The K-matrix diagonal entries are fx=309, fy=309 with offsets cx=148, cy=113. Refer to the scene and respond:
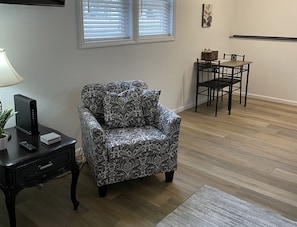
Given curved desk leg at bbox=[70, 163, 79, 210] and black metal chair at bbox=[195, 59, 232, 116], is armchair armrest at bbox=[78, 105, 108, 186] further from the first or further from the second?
black metal chair at bbox=[195, 59, 232, 116]

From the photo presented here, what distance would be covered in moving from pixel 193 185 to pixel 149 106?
807 mm

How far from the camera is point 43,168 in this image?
80.1 inches

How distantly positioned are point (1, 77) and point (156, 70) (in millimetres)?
2331

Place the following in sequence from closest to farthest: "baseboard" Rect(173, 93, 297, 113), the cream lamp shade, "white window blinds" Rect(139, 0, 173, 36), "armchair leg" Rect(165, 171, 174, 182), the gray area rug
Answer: the cream lamp shade → the gray area rug → "armchair leg" Rect(165, 171, 174, 182) → "white window blinds" Rect(139, 0, 173, 36) → "baseboard" Rect(173, 93, 297, 113)

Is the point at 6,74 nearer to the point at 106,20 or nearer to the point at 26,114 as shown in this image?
the point at 26,114

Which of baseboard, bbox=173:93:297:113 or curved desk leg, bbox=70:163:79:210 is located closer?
curved desk leg, bbox=70:163:79:210

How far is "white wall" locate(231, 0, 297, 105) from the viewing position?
4938 millimetres

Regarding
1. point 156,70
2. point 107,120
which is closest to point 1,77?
point 107,120

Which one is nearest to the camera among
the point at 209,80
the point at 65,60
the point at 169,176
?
the point at 169,176

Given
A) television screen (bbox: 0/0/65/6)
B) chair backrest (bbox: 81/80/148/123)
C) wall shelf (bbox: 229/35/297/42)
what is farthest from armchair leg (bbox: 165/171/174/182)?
wall shelf (bbox: 229/35/297/42)

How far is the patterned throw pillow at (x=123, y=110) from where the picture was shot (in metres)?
2.73

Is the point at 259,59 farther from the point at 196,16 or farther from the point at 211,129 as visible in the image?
the point at 211,129

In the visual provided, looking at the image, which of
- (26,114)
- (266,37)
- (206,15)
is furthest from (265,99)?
(26,114)

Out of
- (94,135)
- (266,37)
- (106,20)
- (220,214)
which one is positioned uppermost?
Answer: (106,20)
